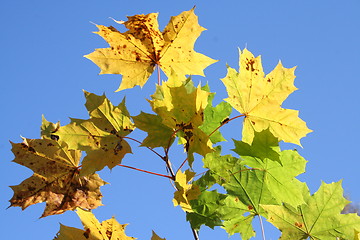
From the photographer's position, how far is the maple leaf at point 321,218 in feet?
5.56

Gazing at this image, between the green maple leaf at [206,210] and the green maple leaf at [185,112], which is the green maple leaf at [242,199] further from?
the green maple leaf at [185,112]

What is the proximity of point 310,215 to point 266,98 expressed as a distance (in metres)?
0.53

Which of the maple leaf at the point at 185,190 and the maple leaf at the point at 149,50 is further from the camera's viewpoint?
the maple leaf at the point at 149,50

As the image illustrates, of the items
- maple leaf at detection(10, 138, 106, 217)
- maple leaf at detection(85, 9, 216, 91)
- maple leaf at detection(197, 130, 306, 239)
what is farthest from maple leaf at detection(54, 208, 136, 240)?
maple leaf at detection(85, 9, 216, 91)

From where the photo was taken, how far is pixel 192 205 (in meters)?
1.48

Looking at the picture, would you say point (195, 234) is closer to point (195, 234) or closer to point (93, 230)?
point (195, 234)

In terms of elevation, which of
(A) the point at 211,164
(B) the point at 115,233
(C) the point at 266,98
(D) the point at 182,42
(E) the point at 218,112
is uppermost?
(D) the point at 182,42

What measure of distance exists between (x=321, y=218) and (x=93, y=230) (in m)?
0.93

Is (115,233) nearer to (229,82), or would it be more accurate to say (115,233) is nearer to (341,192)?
(229,82)

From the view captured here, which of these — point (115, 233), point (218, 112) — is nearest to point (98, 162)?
point (115, 233)

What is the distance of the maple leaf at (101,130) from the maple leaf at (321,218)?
2.34 feet

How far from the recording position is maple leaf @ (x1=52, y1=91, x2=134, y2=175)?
1468 mm

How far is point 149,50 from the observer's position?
176 cm

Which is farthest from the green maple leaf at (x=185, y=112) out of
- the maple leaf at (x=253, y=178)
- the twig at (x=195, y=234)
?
the twig at (x=195, y=234)
